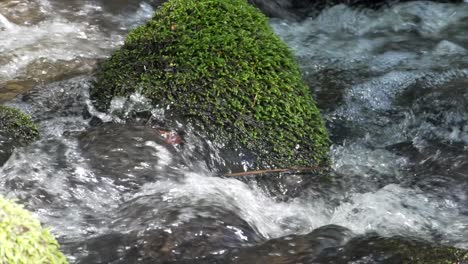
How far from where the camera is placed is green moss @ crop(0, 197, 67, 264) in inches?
75.6

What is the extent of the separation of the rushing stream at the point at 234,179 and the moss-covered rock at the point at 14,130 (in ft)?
0.29

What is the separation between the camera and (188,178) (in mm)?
3740

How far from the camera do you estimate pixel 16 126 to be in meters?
4.19

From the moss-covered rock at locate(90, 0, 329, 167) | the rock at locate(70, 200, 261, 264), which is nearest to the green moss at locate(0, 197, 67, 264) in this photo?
the rock at locate(70, 200, 261, 264)

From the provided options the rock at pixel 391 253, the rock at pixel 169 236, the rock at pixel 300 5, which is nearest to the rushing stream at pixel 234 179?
the rock at pixel 169 236

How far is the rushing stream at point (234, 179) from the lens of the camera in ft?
9.95

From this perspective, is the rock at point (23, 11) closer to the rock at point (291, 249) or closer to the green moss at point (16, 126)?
the green moss at point (16, 126)

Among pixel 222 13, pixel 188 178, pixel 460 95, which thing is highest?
pixel 222 13

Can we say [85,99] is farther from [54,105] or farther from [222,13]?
[222,13]

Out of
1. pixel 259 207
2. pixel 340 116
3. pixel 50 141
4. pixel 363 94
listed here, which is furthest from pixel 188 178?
pixel 363 94

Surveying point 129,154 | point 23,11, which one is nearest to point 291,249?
point 129,154

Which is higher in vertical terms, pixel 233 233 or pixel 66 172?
pixel 233 233

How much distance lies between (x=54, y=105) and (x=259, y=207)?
207 centimetres

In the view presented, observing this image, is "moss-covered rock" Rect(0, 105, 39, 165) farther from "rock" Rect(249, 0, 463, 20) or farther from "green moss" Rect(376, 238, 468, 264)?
"rock" Rect(249, 0, 463, 20)
